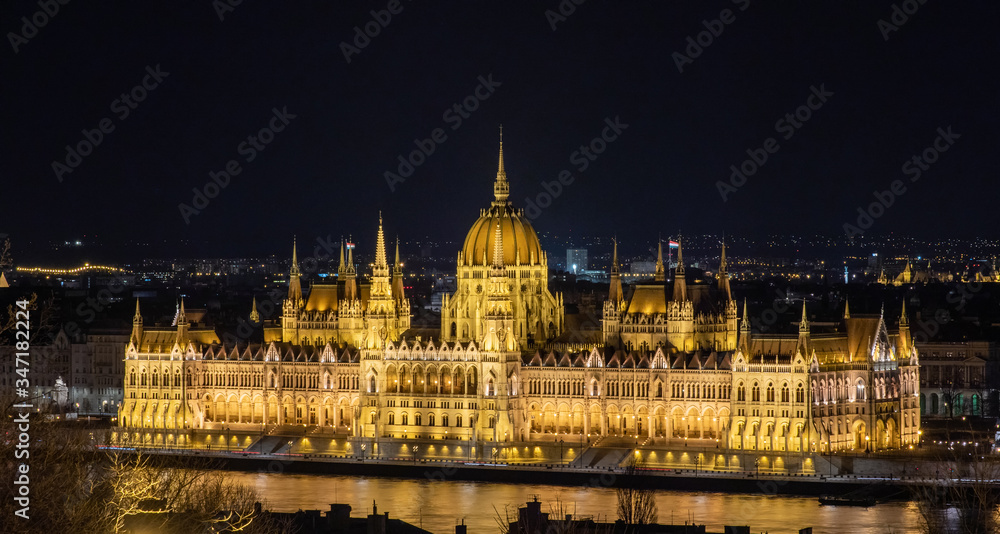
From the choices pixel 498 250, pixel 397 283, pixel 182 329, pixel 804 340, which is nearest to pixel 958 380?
pixel 804 340

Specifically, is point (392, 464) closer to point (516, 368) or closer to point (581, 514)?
point (516, 368)

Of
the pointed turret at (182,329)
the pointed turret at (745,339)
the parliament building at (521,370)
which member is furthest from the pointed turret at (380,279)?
the pointed turret at (745,339)

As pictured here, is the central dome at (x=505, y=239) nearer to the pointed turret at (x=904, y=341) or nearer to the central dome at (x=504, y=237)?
the central dome at (x=504, y=237)

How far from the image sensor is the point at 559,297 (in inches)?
5955

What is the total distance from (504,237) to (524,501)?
3169 cm

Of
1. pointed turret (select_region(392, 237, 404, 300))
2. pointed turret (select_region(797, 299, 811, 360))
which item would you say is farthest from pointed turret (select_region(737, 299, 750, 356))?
pointed turret (select_region(392, 237, 404, 300))

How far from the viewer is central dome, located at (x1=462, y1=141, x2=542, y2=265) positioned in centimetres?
14838

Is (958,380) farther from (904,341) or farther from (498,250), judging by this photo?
(498,250)

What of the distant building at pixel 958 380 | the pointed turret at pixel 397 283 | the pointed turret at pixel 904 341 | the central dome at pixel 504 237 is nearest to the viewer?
the pointed turret at pixel 904 341

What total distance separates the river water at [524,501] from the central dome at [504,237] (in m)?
21.1

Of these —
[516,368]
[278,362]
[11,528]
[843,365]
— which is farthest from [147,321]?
[11,528]

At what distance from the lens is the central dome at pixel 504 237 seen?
14838cm

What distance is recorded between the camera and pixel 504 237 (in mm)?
148375

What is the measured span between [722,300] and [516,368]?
14.0 meters
